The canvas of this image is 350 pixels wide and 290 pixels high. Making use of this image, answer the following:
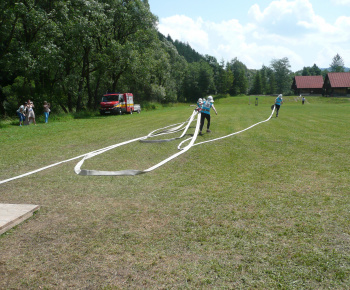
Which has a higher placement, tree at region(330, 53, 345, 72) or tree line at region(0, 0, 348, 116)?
tree at region(330, 53, 345, 72)

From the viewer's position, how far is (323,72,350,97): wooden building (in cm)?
8131

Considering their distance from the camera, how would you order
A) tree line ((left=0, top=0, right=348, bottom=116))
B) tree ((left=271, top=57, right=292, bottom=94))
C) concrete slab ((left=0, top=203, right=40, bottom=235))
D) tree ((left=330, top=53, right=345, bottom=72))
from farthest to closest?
tree ((left=330, top=53, right=345, bottom=72)), tree ((left=271, top=57, right=292, bottom=94)), tree line ((left=0, top=0, right=348, bottom=116)), concrete slab ((left=0, top=203, right=40, bottom=235))

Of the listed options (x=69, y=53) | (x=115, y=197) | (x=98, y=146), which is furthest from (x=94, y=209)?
(x=69, y=53)


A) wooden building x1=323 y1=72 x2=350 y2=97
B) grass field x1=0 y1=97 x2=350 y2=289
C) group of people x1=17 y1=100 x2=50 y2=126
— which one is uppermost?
wooden building x1=323 y1=72 x2=350 y2=97

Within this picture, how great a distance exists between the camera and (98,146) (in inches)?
426

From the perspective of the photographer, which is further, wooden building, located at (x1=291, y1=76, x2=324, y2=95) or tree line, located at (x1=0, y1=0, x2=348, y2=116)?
wooden building, located at (x1=291, y1=76, x2=324, y2=95)

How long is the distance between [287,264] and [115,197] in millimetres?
3101

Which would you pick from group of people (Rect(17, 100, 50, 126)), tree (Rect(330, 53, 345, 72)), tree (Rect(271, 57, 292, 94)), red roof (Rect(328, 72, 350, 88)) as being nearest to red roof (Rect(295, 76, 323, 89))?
red roof (Rect(328, 72, 350, 88))

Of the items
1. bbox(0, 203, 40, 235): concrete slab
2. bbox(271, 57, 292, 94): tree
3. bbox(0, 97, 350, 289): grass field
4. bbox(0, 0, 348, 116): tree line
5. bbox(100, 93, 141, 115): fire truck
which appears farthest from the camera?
bbox(271, 57, 292, 94): tree

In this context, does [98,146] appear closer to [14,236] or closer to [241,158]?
[241,158]

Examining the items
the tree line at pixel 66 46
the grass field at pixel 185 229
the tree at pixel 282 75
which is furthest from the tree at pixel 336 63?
the grass field at pixel 185 229

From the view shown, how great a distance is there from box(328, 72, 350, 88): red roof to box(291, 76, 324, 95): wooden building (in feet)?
31.9

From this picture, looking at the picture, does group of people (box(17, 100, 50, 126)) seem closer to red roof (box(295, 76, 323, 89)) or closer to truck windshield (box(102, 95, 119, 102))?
truck windshield (box(102, 95, 119, 102))

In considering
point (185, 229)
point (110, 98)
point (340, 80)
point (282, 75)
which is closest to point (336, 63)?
point (282, 75)
